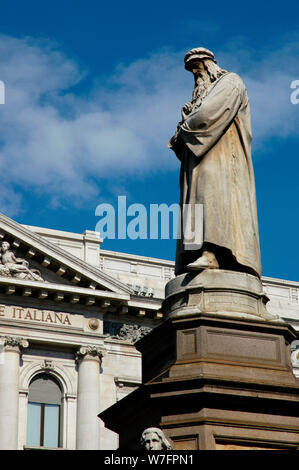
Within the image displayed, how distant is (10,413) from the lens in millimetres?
34469

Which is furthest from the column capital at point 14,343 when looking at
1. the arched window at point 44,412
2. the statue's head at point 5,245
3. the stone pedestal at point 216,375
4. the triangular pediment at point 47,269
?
the stone pedestal at point 216,375

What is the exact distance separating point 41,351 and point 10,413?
286cm

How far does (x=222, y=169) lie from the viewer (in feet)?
35.2

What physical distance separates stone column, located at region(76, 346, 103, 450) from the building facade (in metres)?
0.03

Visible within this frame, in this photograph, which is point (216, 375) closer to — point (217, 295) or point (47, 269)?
point (217, 295)

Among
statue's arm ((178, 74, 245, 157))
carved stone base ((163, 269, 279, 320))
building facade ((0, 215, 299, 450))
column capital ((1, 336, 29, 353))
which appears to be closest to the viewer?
carved stone base ((163, 269, 279, 320))

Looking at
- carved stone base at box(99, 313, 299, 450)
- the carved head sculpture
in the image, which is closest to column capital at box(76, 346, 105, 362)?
carved stone base at box(99, 313, 299, 450)

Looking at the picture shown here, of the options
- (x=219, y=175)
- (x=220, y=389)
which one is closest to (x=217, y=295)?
(x=220, y=389)

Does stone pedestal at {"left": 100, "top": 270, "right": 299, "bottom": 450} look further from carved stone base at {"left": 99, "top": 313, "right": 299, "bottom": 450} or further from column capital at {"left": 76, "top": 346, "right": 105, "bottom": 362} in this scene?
column capital at {"left": 76, "top": 346, "right": 105, "bottom": 362}

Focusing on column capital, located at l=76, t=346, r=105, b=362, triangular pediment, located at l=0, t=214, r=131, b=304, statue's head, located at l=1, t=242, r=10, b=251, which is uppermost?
statue's head, located at l=1, t=242, r=10, b=251

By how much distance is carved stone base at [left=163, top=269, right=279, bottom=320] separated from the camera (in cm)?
988

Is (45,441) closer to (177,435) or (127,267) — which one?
(127,267)

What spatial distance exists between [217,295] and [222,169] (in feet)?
4.68

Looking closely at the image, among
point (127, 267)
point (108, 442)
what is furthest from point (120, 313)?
point (108, 442)
